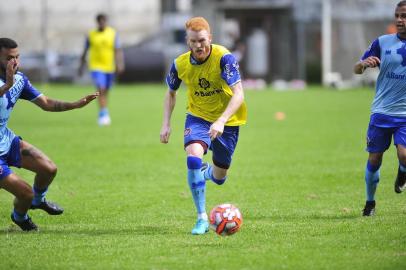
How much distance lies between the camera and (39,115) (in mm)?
26531

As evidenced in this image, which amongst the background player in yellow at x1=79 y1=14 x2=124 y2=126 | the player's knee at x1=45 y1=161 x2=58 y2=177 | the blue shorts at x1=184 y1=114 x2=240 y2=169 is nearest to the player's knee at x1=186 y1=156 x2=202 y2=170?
the blue shorts at x1=184 y1=114 x2=240 y2=169

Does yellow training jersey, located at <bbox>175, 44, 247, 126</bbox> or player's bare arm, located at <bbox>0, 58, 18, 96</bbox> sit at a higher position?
player's bare arm, located at <bbox>0, 58, 18, 96</bbox>

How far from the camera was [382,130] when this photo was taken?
9.58 meters

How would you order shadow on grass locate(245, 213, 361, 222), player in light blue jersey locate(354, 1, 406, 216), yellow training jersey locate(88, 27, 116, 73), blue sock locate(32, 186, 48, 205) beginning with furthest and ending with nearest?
yellow training jersey locate(88, 27, 116, 73), shadow on grass locate(245, 213, 361, 222), player in light blue jersey locate(354, 1, 406, 216), blue sock locate(32, 186, 48, 205)

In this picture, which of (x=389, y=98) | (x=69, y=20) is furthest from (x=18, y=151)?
(x=69, y=20)

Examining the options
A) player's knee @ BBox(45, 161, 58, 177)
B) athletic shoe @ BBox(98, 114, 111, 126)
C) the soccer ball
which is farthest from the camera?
athletic shoe @ BBox(98, 114, 111, 126)

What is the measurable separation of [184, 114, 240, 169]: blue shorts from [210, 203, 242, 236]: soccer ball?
0.94m

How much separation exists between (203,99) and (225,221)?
1.59 metres

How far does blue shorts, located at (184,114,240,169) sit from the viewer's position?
906 centimetres

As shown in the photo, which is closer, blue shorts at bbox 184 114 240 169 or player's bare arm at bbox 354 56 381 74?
blue shorts at bbox 184 114 240 169

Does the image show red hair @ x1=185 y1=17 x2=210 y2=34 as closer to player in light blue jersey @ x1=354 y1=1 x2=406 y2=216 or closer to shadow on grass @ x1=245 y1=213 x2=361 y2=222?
player in light blue jersey @ x1=354 y1=1 x2=406 y2=216

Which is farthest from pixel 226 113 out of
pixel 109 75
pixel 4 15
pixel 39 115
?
pixel 4 15

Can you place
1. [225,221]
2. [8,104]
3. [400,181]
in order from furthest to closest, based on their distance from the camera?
[400,181] < [8,104] < [225,221]

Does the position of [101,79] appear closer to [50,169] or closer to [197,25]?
[50,169]
